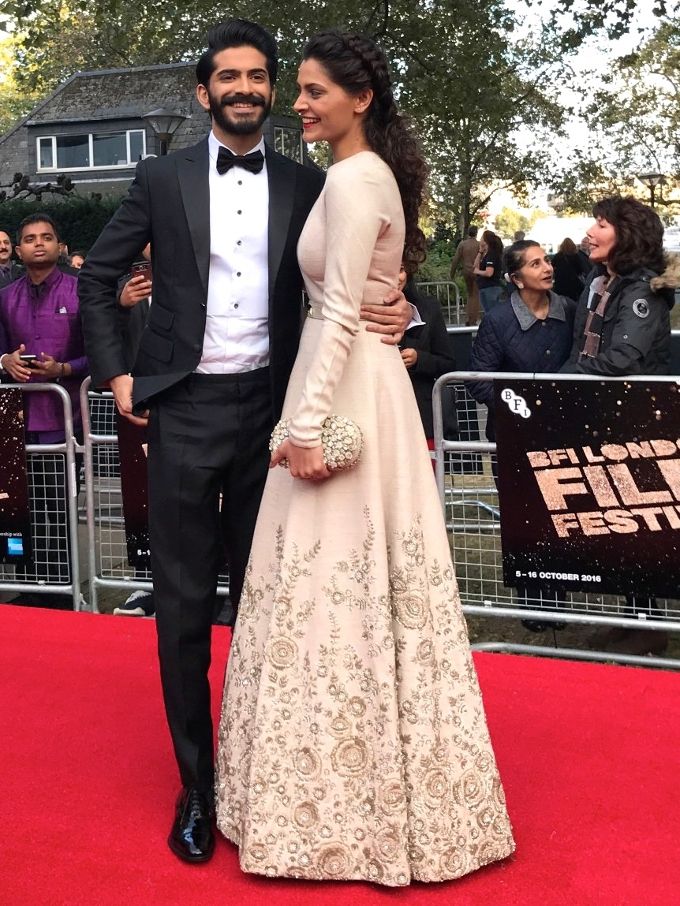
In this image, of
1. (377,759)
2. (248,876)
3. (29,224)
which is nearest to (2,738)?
(248,876)

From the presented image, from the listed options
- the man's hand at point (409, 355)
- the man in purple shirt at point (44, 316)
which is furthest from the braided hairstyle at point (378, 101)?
the man in purple shirt at point (44, 316)

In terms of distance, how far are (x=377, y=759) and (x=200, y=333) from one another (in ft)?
4.13

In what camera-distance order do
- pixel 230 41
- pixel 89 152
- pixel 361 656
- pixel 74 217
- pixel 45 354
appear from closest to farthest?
1. pixel 361 656
2. pixel 230 41
3. pixel 45 354
4. pixel 74 217
5. pixel 89 152

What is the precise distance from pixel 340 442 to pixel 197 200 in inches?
34.1

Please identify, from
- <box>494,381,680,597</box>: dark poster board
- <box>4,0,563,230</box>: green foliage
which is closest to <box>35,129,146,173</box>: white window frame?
<box>4,0,563,230</box>: green foliage

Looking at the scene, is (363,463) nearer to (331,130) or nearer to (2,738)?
(331,130)

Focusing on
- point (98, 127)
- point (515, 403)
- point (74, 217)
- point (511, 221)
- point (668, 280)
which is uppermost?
point (511, 221)

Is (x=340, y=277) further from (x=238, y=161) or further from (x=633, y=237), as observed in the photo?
(x=633, y=237)

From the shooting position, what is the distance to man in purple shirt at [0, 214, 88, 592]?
641cm

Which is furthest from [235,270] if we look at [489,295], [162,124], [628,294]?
[162,124]

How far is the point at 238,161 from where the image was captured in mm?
3395

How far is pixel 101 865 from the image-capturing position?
10.8 ft

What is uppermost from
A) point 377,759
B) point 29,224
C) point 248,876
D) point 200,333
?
point 29,224

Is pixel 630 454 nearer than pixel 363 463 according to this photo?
No
